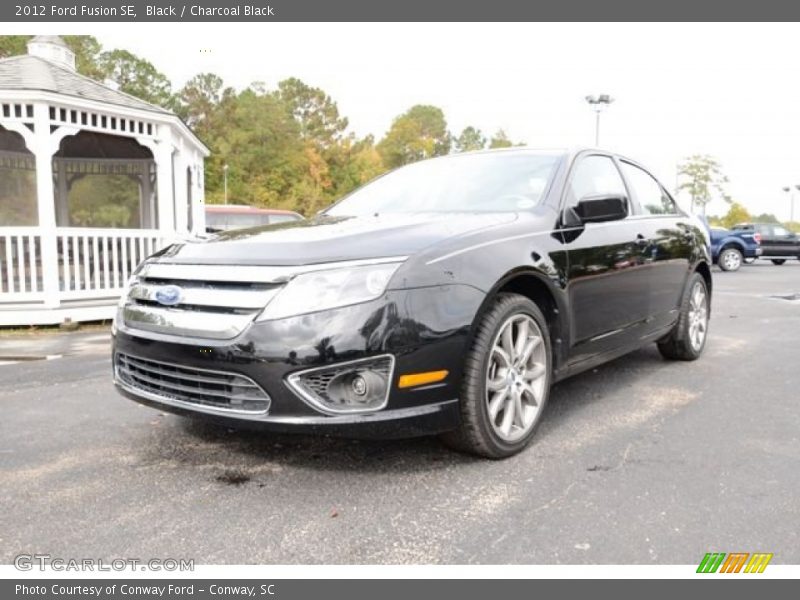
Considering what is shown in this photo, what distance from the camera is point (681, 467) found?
295cm

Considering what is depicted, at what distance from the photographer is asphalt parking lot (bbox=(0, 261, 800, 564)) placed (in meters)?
2.25

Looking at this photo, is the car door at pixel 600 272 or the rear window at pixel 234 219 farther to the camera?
the rear window at pixel 234 219

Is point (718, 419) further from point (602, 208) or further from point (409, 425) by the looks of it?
point (409, 425)

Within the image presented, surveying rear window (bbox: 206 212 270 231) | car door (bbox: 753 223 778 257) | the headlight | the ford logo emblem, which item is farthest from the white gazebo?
car door (bbox: 753 223 778 257)


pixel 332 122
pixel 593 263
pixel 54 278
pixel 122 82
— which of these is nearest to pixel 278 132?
pixel 332 122

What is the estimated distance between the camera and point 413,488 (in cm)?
272

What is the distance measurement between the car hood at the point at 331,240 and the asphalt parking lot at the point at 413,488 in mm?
967

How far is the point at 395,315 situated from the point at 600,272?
1.62 meters

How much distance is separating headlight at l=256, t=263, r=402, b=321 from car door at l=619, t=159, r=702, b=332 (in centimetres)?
235

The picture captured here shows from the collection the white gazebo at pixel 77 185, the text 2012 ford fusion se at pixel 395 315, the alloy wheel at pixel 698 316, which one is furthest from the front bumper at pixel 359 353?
the white gazebo at pixel 77 185

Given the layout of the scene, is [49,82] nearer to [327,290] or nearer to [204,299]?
[204,299]

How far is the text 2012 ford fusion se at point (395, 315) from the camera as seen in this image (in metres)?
2.58

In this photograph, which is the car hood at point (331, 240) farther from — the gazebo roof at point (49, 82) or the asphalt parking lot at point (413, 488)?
the gazebo roof at point (49, 82)

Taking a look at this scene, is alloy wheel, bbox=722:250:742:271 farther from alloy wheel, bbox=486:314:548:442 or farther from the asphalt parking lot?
alloy wheel, bbox=486:314:548:442
